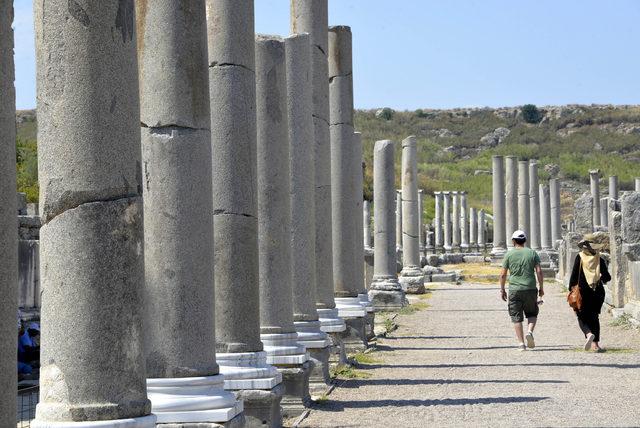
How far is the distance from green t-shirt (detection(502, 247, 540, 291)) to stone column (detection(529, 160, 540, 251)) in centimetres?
2852

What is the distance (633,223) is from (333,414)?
12.9m

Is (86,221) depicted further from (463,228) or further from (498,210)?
(463,228)

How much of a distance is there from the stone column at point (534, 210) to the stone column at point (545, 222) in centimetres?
20

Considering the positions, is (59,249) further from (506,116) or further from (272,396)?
(506,116)

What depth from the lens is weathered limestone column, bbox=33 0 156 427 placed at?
21.1 ft

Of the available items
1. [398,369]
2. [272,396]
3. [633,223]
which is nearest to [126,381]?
[272,396]

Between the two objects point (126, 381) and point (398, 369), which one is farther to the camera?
point (398, 369)

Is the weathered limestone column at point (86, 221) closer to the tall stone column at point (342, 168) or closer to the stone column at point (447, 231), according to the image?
the tall stone column at point (342, 168)

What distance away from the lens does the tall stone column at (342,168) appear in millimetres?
19016

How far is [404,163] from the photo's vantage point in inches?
1351

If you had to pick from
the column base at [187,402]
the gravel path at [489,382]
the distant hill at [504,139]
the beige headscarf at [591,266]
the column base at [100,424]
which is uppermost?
the distant hill at [504,139]

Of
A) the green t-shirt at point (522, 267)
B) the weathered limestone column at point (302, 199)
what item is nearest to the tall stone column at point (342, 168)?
the green t-shirt at point (522, 267)

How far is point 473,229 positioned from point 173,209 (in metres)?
55.1

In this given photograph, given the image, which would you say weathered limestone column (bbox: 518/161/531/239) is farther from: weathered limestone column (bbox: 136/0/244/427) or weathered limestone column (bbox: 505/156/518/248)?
weathered limestone column (bbox: 136/0/244/427)
